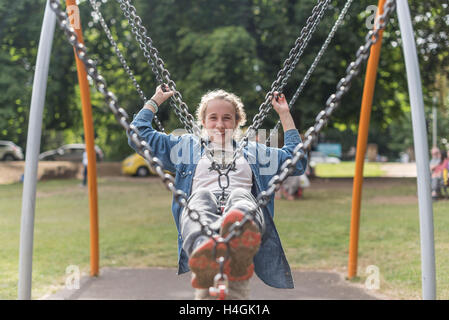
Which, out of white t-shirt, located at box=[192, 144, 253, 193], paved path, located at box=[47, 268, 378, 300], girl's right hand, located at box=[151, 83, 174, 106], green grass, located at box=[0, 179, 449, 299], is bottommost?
paved path, located at box=[47, 268, 378, 300]

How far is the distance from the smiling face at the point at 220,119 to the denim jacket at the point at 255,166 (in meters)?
0.11

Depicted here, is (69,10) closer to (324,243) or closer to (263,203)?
(263,203)

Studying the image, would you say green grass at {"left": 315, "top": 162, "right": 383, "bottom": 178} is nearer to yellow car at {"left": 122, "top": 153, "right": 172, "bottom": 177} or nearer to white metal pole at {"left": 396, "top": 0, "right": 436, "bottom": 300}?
yellow car at {"left": 122, "top": 153, "right": 172, "bottom": 177}

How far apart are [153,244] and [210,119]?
3.95 meters

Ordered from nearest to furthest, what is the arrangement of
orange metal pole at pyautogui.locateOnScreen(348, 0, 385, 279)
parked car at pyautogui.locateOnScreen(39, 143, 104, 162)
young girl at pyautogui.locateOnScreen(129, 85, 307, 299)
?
young girl at pyautogui.locateOnScreen(129, 85, 307, 299), orange metal pole at pyautogui.locateOnScreen(348, 0, 385, 279), parked car at pyautogui.locateOnScreen(39, 143, 104, 162)

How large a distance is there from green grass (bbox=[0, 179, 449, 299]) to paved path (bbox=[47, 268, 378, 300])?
0.24 meters

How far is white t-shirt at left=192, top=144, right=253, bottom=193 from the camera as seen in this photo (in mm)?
2088

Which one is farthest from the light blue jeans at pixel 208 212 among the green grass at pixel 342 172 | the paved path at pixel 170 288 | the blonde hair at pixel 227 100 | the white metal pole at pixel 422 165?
the green grass at pixel 342 172

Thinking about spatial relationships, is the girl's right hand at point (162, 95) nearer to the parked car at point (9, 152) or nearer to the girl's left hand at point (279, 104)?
the girl's left hand at point (279, 104)

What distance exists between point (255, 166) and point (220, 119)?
0.25m

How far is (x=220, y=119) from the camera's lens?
83.5 inches

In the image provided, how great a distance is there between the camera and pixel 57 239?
627 cm

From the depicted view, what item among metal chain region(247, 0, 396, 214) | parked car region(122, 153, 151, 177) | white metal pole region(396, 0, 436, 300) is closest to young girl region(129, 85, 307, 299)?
metal chain region(247, 0, 396, 214)

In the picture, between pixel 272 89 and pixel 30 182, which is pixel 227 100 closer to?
pixel 272 89
